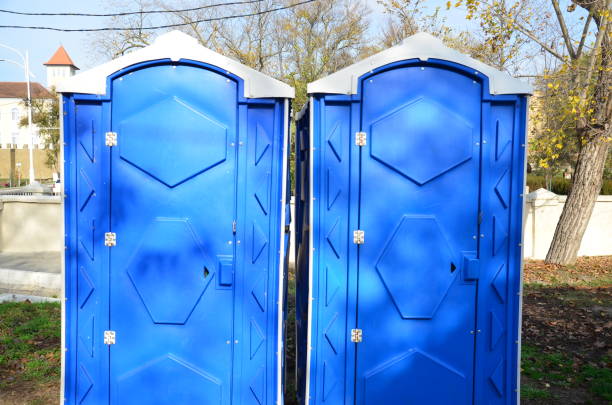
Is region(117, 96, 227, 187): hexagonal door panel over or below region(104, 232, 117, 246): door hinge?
over

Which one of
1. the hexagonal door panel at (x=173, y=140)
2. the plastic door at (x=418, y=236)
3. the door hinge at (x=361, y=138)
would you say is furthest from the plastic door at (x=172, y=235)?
the plastic door at (x=418, y=236)

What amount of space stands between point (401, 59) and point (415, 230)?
107 cm

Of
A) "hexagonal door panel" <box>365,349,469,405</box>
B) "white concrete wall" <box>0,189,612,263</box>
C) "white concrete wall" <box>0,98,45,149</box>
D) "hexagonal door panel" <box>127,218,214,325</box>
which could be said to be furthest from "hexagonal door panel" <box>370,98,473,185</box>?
"white concrete wall" <box>0,98,45,149</box>

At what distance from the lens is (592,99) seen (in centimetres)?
961

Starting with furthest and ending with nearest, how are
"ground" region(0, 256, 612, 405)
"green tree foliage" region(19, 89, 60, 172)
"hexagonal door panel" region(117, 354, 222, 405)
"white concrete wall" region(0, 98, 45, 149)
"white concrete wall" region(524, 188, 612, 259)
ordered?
"white concrete wall" region(0, 98, 45, 149)
"green tree foliage" region(19, 89, 60, 172)
"white concrete wall" region(524, 188, 612, 259)
"ground" region(0, 256, 612, 405)
"hexagonal door panel" region(117, 354, 222, 405)

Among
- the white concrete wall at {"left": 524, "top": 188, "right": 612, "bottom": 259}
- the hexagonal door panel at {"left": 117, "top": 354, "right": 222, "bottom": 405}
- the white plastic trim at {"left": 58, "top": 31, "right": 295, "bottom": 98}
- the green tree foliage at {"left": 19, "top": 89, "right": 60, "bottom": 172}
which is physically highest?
the green tree foliage at {"left": 19, "top": 89, "right": 60, "bottom": 172}

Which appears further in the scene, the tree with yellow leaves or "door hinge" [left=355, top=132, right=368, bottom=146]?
the tree with yellow leaves

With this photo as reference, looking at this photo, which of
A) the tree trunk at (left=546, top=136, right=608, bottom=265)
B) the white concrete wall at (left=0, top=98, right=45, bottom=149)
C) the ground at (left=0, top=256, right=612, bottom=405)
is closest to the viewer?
the ground at (left=0, top=256, right=612, bottom=405)

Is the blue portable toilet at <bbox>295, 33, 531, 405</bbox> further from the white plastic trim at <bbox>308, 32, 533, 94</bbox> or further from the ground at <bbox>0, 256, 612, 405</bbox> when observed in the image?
the ground at <bbox>0, 256, 612, 405</bbox>

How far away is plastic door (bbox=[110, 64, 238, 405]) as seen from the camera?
348 cm

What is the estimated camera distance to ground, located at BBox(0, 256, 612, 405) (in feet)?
14.6

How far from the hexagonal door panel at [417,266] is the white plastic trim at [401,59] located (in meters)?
0.90

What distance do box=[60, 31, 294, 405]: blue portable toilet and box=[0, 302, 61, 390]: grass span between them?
1423 mm

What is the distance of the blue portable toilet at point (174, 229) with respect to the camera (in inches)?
137
